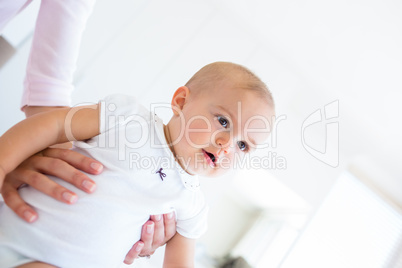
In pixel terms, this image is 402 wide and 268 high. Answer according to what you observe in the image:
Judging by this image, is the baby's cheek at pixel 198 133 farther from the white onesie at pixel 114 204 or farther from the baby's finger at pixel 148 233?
the baby's finger at pixel 148 233

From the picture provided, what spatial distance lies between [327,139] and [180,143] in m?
2.50

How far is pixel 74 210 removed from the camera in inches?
22.9

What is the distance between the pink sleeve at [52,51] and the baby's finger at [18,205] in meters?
0.36

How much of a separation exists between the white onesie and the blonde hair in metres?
0.15

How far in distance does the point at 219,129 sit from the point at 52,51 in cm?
60

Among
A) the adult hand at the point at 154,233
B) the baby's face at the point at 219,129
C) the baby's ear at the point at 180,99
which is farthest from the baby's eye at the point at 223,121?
the adult hand at the point at 154,233

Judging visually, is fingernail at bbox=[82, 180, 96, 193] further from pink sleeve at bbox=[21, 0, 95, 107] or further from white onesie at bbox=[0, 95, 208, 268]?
pink sleeve at bbox=[21, 0, 95, 107]

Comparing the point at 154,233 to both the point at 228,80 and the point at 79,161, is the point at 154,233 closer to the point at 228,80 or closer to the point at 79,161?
the point at 79,161

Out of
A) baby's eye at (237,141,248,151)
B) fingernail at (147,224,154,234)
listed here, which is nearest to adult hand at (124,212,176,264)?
fingernail at (147,224,154,234)

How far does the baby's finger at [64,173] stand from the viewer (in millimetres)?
581

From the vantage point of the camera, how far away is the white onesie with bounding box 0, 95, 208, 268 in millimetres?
555

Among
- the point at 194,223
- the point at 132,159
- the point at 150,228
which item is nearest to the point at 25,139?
the point at 132,159

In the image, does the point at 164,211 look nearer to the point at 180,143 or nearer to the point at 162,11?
the point at 180,143

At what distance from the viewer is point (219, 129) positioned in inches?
26.0
